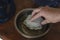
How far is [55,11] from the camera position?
0.83m

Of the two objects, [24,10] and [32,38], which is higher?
[24,10]

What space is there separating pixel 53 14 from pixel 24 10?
17 cm

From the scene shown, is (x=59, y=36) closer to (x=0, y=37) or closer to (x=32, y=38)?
(x=32, y=38)

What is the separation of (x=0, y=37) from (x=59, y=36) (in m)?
0.28

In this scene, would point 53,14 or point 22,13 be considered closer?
point 53,14

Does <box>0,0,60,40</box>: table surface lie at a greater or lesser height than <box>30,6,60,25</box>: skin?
lesser

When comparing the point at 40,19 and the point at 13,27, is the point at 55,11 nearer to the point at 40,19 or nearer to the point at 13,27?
the point at 40,19

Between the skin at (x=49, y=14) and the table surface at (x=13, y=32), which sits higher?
the skin at (x=49, y=14)

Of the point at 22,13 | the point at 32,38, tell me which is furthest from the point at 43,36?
the point at 22,13

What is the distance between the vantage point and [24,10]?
945 millimetres

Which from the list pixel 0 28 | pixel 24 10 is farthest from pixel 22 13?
pixel 0 28

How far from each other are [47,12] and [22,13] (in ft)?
0.51

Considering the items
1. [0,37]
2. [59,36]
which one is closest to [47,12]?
[59,36]

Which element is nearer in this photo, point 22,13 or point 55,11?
point 55,11
